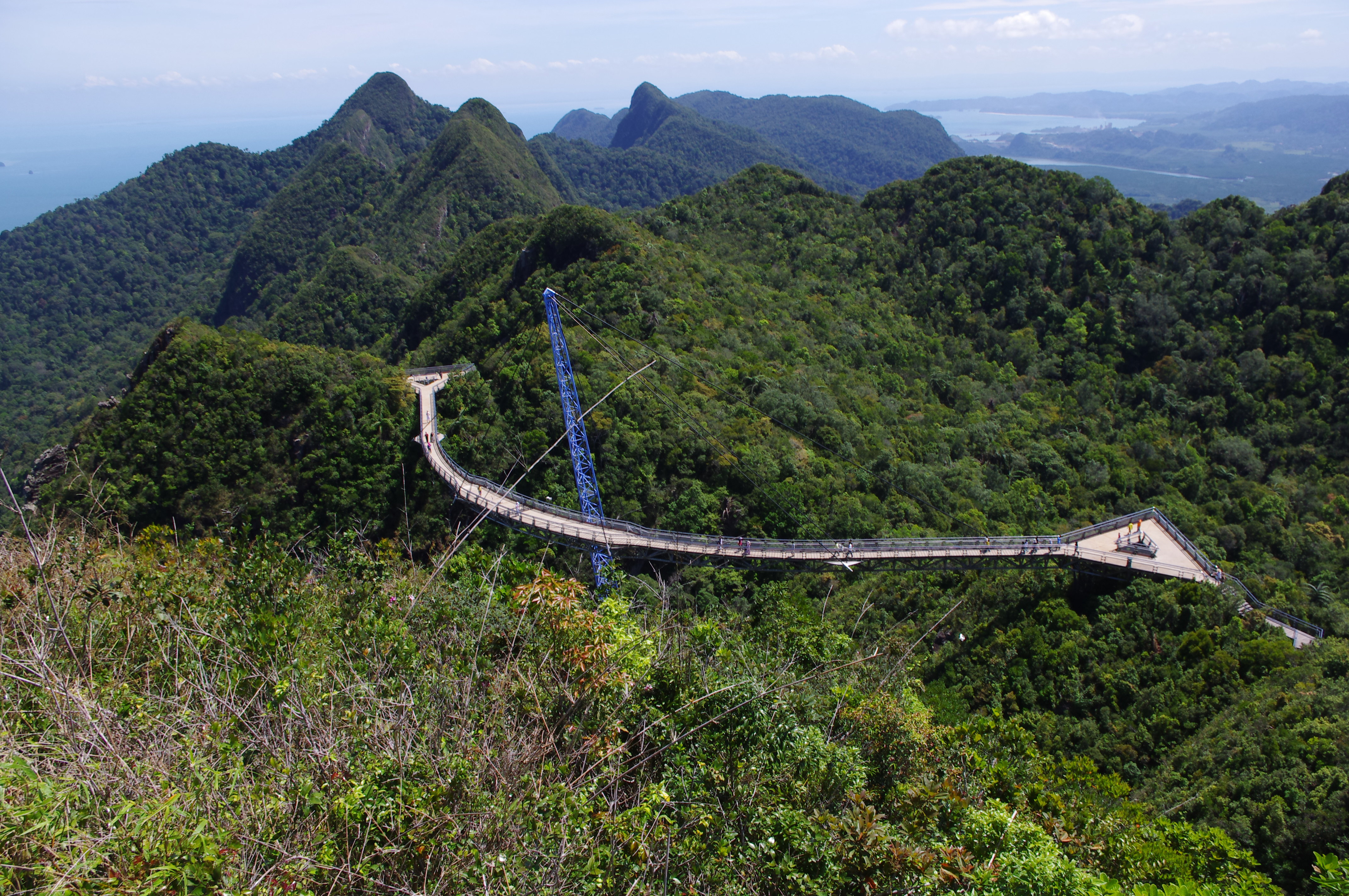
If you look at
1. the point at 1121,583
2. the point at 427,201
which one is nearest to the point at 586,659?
the point at 1121,583

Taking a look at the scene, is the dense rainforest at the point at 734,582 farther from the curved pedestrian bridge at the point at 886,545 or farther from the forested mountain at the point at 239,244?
the forested mountain at the point at 239,244

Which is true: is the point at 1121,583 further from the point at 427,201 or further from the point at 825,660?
the point at 427,201

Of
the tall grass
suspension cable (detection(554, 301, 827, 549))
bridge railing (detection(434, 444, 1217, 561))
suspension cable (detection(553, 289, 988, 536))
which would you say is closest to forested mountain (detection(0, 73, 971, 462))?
suspension cable (detection(553, 289, 988, 536))

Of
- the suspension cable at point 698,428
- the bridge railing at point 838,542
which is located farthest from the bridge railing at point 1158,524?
the suspension cable at point 698,428

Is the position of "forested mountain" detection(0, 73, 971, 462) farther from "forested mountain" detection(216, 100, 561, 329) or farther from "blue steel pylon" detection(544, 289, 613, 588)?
"blue steel pylon" detection(544, 289, 613, 588)

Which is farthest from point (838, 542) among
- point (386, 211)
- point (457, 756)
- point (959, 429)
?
point (386, 211)

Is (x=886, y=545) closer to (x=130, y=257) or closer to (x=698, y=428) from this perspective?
(x=698, y=428)
